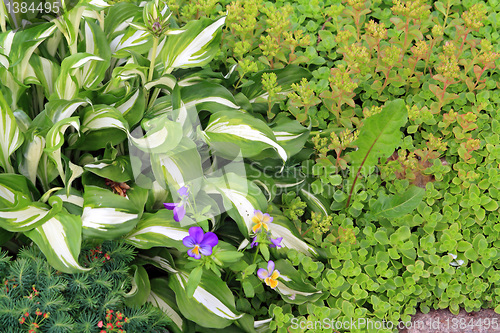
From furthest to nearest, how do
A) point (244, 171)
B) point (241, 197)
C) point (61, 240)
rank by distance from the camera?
1. point (244, 171)
2. point (241, 197)
3. point (61, 240)

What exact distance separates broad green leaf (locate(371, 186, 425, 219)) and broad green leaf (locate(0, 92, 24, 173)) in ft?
5.03

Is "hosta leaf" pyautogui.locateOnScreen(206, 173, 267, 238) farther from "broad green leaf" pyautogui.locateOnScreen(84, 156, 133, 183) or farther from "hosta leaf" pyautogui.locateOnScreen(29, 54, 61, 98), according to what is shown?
"hosta leaf" pyautogui.locateOnScreen(29, 54, 61, 98)

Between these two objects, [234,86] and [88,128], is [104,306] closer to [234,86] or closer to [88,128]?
[88,128]

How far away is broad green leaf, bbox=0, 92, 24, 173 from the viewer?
176 centimetres

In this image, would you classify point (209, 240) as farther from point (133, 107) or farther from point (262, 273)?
point (133, 107)

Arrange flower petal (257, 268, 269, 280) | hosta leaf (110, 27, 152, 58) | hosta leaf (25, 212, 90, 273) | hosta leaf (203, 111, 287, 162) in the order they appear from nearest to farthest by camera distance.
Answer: hosta leaf (25, 212, 90, 273), flower petal (257, 268, 269, 280), hosta leaf (203, 111, 287, 162), hosta leaf (110, 27, 152, 58)

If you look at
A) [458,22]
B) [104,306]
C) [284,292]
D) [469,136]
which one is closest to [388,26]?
[458,22]

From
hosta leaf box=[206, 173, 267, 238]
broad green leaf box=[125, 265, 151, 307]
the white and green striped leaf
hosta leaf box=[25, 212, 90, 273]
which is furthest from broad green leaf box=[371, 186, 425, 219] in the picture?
hosta leaf box=[25, 212, 90, 273]

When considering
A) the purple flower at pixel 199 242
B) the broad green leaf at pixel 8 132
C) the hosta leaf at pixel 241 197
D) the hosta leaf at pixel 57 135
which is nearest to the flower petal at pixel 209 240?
the purple flower at pixel 199 242

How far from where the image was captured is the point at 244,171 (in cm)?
204

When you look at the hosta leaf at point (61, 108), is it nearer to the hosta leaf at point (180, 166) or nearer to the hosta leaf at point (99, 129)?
the hosta leaf at point (99, 129)

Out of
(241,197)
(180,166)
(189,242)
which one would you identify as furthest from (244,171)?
(189,242)

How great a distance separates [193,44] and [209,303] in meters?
1.15

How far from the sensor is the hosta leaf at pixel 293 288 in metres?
1.97
